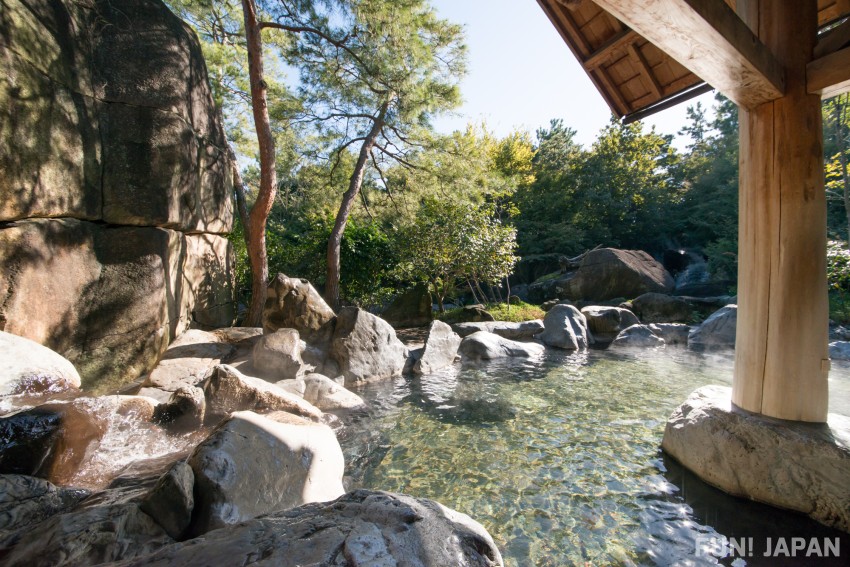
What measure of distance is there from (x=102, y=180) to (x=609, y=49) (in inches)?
276

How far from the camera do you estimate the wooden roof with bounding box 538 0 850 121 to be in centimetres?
386

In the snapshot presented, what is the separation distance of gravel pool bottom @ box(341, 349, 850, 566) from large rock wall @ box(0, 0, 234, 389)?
3827mm

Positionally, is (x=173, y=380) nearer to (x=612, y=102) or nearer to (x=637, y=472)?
(x=637, y=472)

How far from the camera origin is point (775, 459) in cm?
261

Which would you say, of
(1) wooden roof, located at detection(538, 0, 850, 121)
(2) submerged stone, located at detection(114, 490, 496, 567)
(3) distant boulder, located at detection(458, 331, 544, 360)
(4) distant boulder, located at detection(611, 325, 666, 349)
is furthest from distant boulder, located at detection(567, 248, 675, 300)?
(2) submerged stone, located at detection(114, 490, 496, 567)

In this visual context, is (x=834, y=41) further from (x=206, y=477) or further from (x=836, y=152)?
(x=836, y=152)

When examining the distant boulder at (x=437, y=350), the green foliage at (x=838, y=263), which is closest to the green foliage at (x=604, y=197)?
the green foliage at (x=838, y=263)

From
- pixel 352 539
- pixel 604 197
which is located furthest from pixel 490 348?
pixel 604 197

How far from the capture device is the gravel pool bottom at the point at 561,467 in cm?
243

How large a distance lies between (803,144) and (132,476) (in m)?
5.79

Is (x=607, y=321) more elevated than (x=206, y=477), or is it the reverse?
(x=607, y=321)

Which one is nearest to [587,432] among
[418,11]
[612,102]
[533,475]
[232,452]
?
[533,475]

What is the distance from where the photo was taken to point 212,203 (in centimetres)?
778

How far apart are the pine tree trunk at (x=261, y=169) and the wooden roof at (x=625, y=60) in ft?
19.4
